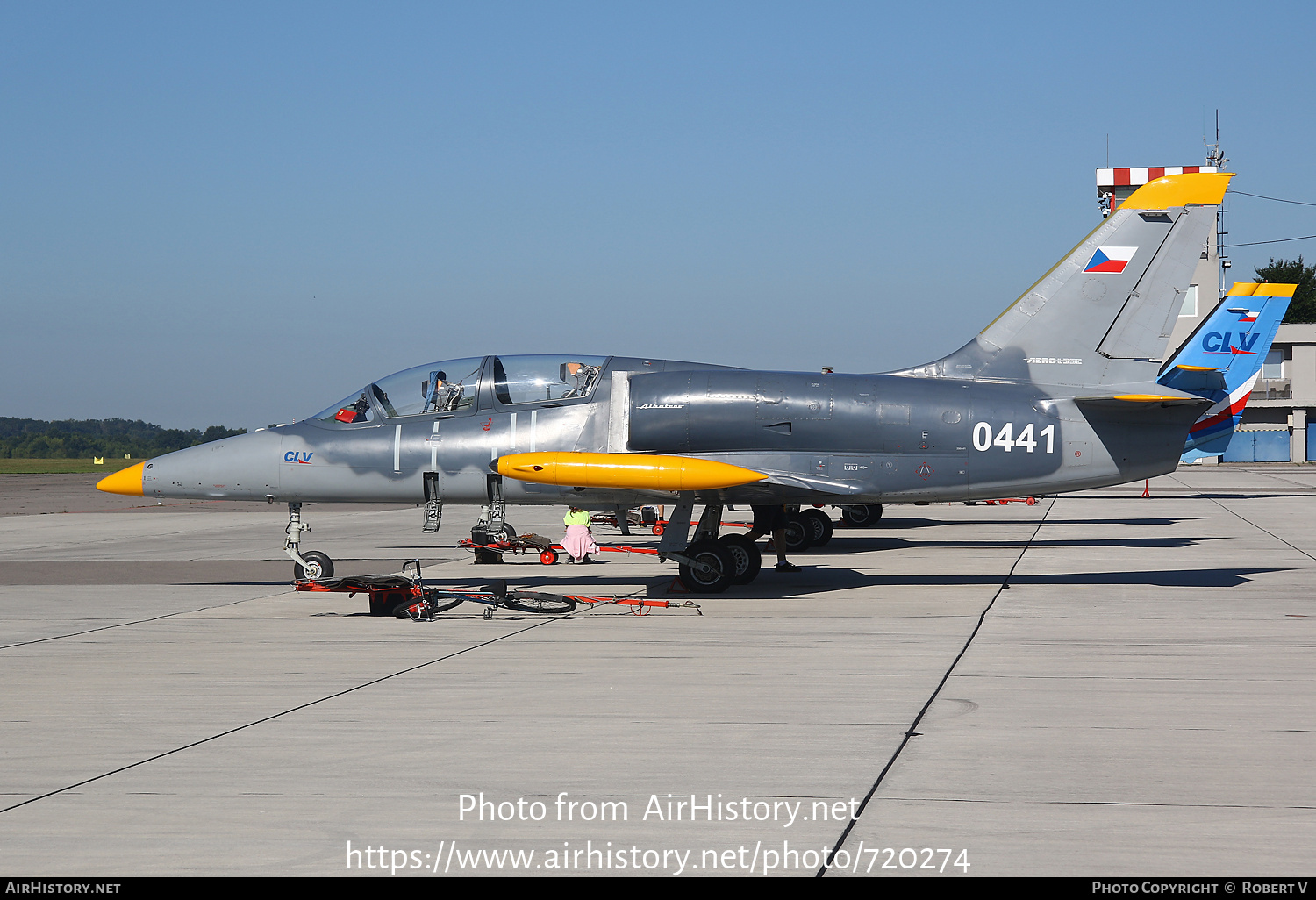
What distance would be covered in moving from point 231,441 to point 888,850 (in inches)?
457

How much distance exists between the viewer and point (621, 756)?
246 inches

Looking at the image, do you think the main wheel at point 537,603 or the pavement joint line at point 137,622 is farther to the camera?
the main wheel at point 537,603

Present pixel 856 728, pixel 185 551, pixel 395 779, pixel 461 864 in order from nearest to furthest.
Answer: pixel 461 864 → pixel 395 779 → pixel 856 728 → pixel 185 551

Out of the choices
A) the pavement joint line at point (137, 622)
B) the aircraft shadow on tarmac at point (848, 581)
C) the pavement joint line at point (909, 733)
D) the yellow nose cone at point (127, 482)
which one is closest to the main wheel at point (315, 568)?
the pavement joint line at point (137, 622)

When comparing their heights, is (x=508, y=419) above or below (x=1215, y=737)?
above

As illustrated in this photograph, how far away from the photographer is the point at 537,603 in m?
12.1

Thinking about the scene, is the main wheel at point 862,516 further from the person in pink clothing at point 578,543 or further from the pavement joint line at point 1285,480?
the pavement joint line at point 1285,480

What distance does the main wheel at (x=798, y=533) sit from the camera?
20.1 metres

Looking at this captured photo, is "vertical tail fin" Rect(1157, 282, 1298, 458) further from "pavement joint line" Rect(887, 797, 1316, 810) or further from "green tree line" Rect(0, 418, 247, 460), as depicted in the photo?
"green tree line" Rect(0, 418, 247, 460)

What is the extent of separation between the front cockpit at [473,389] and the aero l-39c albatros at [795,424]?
2 cm

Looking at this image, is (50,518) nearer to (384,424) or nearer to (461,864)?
(384,424)

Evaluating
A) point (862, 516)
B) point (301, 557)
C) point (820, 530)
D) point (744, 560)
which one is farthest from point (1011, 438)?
point (862, 516)

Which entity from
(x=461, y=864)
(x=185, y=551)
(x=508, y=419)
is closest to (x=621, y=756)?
(x=461, y=864)

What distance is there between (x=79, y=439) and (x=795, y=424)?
162 metres
